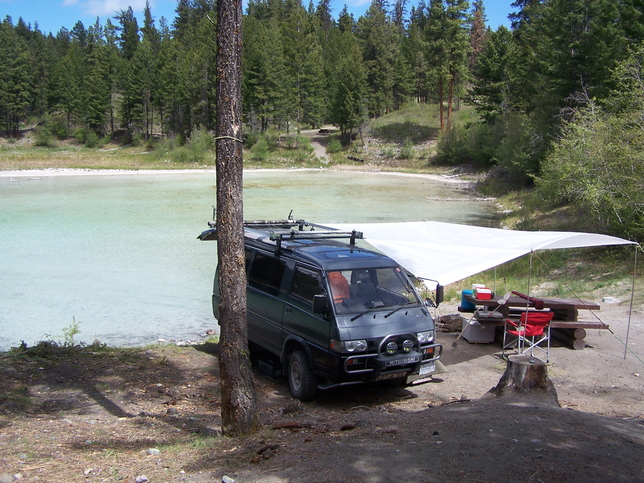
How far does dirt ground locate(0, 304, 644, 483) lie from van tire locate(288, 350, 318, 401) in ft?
0.66

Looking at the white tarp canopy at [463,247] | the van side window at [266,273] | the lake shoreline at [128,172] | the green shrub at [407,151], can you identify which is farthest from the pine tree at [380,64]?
the van side window at [266,273]

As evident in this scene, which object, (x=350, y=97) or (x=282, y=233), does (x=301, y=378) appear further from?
(x=350, y=97)

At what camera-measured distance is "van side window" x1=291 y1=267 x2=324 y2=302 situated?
26.0 ft

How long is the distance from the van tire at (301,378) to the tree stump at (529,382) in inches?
91.9

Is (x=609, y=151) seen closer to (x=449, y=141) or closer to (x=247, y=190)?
(x=247, y=190)

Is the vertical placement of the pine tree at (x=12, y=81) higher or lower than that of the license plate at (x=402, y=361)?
higher

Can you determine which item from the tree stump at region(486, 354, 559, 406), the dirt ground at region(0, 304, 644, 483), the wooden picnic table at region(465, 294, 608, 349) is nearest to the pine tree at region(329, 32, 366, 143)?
the wooden picnic table at region(465, 294, 608, 349)

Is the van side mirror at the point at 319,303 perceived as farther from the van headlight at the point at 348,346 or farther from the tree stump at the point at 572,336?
the tree stump at the point at 572,336

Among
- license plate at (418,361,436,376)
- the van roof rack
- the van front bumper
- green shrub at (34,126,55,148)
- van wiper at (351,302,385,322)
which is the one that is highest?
green shrub at (34,126,55,148)

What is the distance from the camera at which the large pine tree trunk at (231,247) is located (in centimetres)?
573

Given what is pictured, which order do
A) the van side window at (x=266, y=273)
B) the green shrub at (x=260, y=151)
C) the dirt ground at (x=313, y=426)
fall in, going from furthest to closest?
1. the green shrub at (x=260, y=151)
2. the van side window at (x=266, y=273)
3. the dirt ground at (x=313, y=426)

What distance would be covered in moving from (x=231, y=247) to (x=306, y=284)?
8.24 feet

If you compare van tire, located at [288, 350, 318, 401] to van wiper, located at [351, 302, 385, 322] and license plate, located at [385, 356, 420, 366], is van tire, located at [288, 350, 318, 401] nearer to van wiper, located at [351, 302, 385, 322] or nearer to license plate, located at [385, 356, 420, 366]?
van wiper, located at [351, 302, 385, 322]

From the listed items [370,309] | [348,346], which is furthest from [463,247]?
[348,346]
